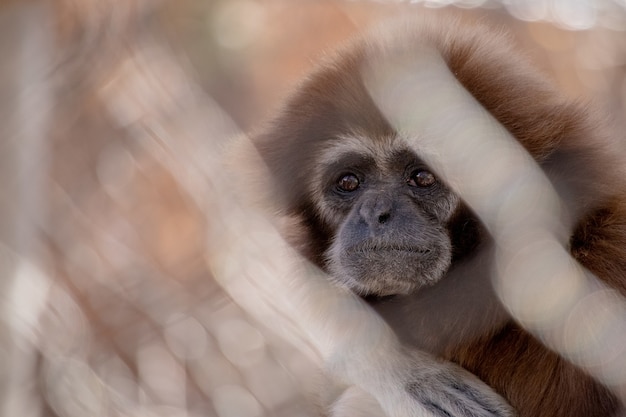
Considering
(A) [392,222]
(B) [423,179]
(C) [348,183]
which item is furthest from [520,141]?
(C) [348,183]

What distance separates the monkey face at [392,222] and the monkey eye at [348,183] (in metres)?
0.03

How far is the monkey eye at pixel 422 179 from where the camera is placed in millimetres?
2805

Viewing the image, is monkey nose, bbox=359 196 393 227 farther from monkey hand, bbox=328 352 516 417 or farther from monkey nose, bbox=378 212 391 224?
monkey hand, bbox=328 352 516 417

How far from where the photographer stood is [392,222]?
8.98 feet

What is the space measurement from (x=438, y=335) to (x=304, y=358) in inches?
68.0

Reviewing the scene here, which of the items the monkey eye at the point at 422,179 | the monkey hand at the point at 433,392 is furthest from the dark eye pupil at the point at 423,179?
the monkey hand at the point at 433,392

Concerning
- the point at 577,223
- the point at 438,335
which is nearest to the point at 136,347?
the point at 438,335

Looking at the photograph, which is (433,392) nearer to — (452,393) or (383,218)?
(452,393)

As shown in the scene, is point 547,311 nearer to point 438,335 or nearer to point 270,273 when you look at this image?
point 438,335

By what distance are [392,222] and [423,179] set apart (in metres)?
0.20

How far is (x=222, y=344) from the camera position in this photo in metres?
4.88

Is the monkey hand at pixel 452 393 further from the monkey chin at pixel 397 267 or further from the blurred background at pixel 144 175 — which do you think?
the blurred background at pixel 144 175

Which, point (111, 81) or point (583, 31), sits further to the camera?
point (583, 31)

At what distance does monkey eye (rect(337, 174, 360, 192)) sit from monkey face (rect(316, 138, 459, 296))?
3 cm
